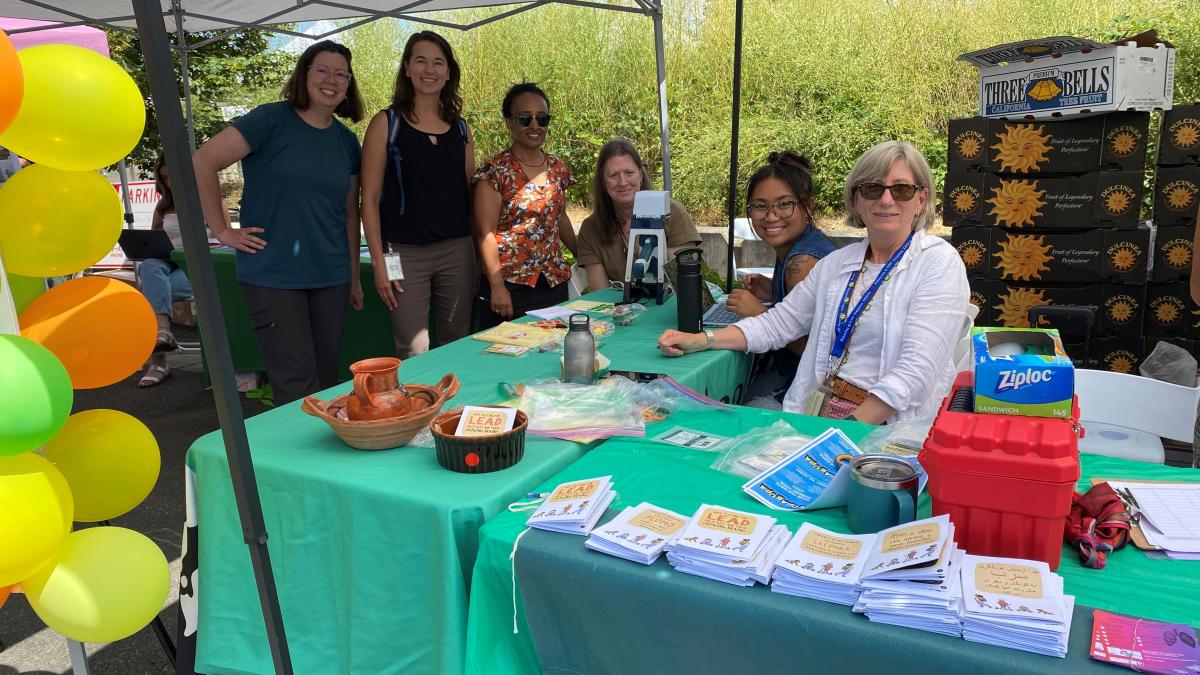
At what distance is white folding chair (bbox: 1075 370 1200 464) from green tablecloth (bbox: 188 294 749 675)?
5.45 ft

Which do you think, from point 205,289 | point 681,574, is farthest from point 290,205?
point 681,574

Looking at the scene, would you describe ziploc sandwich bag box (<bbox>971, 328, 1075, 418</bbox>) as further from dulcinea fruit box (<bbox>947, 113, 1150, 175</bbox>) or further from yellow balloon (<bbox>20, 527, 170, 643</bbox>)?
dulcinea fruit box (<bbox>947, 113, 1150, 175</bbox>)

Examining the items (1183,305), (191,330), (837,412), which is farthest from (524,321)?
(191,330)

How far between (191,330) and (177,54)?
6.84 ft

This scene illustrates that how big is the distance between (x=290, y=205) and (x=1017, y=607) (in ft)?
8.61

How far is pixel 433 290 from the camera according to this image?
11.8ft

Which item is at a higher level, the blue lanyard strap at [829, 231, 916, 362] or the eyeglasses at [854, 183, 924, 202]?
the eyeglasses at [854, 183, 924, 202]

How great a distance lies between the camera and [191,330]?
630cm

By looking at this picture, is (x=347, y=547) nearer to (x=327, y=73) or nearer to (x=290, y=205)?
(x=290, y=205)

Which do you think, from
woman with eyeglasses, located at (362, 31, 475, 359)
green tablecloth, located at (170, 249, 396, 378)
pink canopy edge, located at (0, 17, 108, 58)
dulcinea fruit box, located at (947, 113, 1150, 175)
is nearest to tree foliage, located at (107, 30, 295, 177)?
pink canopy edge, located at (0, 17, 108, 58)

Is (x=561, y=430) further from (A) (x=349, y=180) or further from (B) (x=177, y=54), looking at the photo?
(B) (x=177, y=54)

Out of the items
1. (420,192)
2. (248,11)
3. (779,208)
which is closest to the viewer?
(779,208)

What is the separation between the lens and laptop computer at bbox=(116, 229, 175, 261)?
17.1 ft

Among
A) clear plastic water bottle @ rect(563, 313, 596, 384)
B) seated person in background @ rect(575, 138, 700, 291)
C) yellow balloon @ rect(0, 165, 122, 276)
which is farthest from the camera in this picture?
seated person in background @ rect(575, 138, 700, 291)
